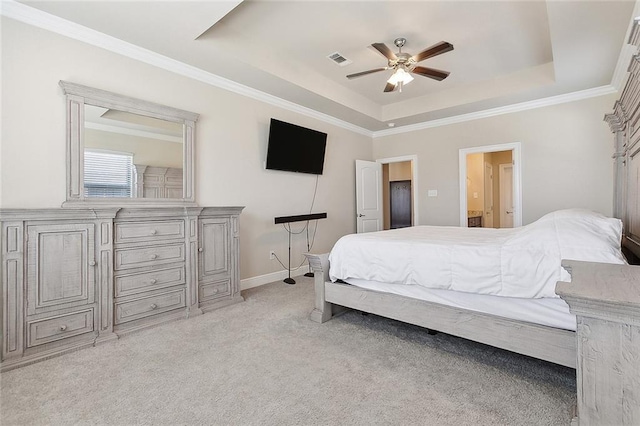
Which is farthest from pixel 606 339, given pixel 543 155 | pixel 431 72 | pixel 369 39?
pixel 543 155

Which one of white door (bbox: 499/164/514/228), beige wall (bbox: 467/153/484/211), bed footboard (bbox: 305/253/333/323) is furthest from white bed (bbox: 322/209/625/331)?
white door (bbox: 499/164/514/228)

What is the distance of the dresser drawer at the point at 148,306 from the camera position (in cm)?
258

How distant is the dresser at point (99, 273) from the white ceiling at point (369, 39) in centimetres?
159

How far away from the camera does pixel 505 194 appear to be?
7191mm

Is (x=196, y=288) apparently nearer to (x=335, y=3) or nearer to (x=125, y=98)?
(x=125, y=98)

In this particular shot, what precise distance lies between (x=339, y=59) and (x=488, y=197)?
16.4 ft

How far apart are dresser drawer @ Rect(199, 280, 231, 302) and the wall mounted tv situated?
1.69 m

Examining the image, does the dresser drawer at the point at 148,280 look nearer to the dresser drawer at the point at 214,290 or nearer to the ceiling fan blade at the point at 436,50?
the dresser drawer at the point at 214,290

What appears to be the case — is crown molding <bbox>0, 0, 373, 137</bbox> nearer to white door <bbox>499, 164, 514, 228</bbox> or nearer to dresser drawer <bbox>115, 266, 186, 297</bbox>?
dresser drawer <bbox>115, 266, 186, 297</bbox>

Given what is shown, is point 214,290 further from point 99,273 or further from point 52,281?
point 52,281

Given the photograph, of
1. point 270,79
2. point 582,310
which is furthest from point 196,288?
point 582,310

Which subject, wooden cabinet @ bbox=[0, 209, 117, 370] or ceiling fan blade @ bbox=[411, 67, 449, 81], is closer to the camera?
wooden cabinet @ bbox=[0, 209, 117, 370]

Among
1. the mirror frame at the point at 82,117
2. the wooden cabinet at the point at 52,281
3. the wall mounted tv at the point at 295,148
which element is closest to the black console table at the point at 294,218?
the wall mounted tv at the point at 295,148

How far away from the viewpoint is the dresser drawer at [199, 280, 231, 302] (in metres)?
3.16
